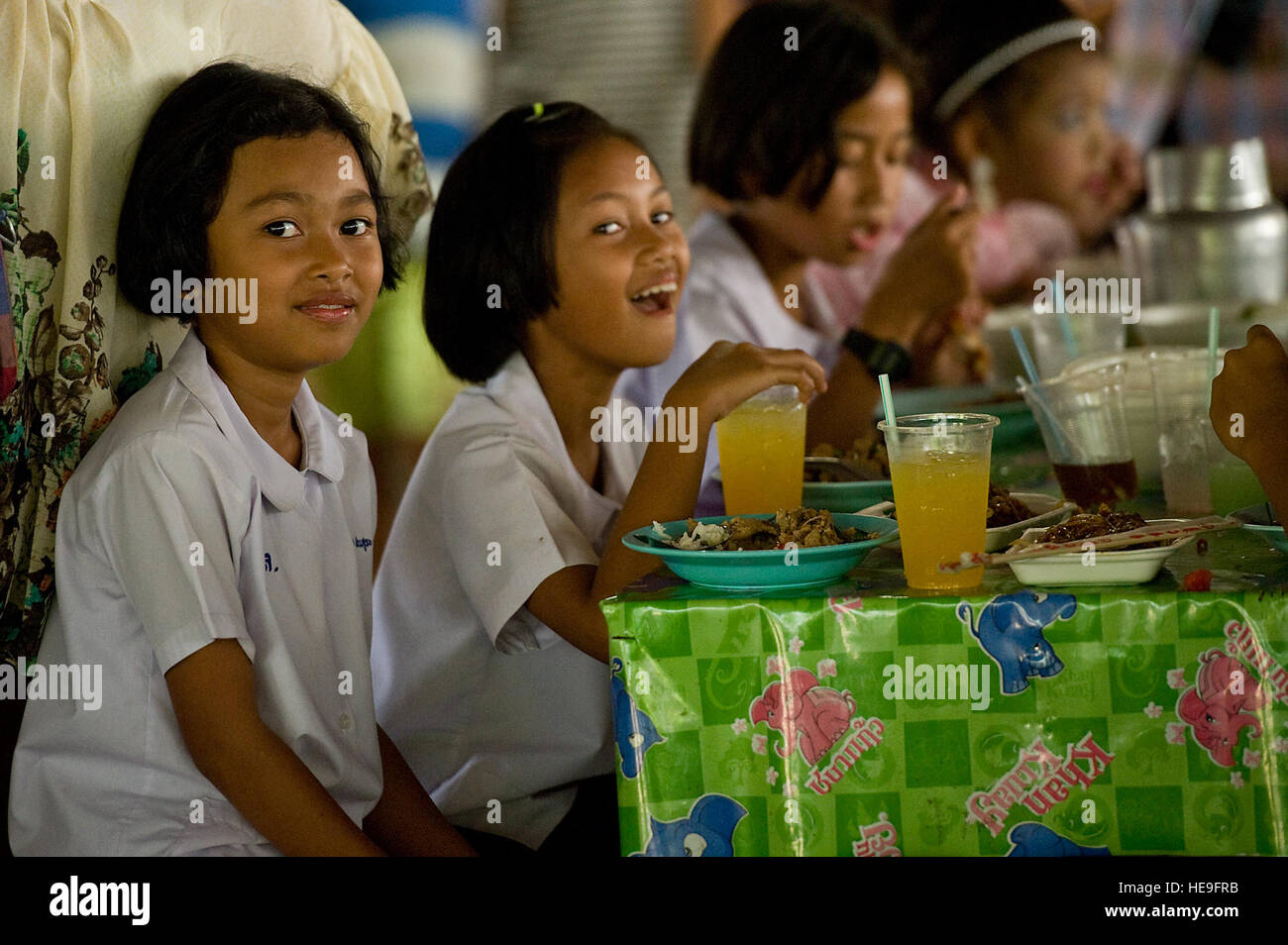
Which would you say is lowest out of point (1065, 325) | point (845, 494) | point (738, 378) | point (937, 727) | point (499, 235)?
point (937, 727)

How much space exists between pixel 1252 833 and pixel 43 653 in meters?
1.19

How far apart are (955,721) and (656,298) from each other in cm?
85

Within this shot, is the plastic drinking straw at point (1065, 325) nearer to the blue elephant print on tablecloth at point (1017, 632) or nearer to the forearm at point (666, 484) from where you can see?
the forearm at point (666, 484)

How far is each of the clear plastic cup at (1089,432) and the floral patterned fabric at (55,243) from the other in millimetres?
1043

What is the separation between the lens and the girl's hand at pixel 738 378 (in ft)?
4.78

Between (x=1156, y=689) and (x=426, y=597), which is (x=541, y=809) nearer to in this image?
(x=426, y=597)

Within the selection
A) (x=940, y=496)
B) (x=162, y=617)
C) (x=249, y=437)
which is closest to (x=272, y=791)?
(x=162, y=617)

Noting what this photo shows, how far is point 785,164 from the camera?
8.15ft

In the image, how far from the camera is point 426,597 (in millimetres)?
1709

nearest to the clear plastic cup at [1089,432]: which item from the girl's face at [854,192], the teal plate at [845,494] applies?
the teal plate at [845,494]

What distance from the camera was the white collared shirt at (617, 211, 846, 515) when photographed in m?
2.41

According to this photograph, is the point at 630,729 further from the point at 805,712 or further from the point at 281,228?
the point at 281,228

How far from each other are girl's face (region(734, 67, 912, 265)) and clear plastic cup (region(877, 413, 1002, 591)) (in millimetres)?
1391
